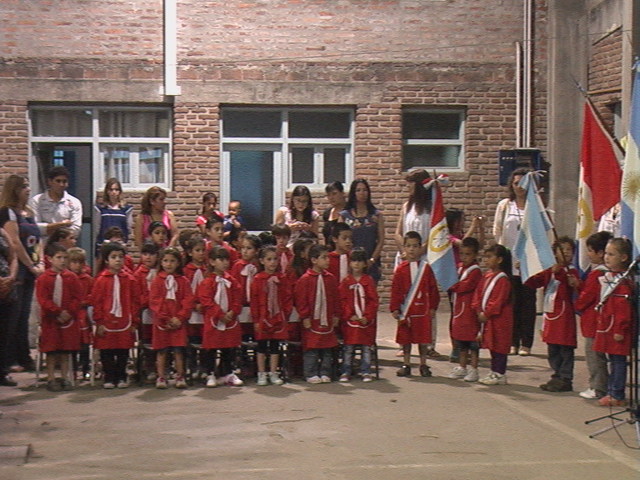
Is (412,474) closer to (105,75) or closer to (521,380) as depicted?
(521,380)

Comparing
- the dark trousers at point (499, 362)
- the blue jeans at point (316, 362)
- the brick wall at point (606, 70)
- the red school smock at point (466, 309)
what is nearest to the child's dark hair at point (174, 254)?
the blue jeans at point (316, 362)

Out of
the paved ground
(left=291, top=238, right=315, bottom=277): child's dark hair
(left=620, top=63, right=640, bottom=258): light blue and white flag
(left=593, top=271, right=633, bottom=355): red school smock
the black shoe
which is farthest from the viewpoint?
(left=291, top=238, right=315, bottom=277): child's dark hair

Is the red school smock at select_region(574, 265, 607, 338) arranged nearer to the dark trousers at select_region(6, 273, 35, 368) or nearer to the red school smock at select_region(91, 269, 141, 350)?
the red school smock at select_region(91, 269, 141, 350)

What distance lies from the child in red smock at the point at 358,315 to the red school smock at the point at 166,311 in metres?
1.53

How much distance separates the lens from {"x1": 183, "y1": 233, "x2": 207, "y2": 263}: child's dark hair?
36.0ft

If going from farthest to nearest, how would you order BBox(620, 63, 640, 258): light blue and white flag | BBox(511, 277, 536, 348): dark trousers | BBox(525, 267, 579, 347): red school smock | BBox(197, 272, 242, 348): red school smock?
BBox(511, 277, 536, 348): dark trousers
BBox(197, 272, 242, 348): red school smock
BBox(525, 267, 579, 347): red school smock
BBox(620, 63, 640, 258): light blue and white flag

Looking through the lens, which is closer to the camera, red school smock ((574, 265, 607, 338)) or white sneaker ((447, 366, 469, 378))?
red school smock ((574, 265, 607, 338))

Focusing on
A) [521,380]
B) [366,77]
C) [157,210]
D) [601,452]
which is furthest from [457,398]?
[366,77]

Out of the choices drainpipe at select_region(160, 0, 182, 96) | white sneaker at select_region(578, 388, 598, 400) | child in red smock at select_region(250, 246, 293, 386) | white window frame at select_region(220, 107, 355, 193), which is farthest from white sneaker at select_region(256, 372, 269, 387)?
drainpipe at select_region(160, 0, 182, 96)

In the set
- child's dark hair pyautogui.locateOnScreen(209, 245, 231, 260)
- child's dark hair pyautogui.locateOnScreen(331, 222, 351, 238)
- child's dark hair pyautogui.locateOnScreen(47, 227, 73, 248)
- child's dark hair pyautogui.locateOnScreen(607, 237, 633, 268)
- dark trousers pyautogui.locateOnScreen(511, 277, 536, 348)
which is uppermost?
child's dark hair pyautogui.locateOnScreen(331, 222, 351, 238)

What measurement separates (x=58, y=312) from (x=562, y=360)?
4682 millimetres

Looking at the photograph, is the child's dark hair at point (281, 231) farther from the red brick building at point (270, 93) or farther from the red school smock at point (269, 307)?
the red brick building at point (270, 93)

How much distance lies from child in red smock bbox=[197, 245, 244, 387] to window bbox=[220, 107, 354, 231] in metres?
7.63

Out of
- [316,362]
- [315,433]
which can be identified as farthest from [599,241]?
[315,433]
